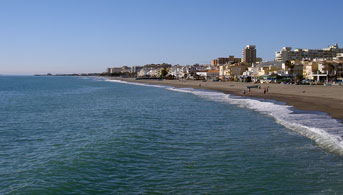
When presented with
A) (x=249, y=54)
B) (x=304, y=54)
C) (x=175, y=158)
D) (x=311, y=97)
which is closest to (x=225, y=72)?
(x=304, y=54)

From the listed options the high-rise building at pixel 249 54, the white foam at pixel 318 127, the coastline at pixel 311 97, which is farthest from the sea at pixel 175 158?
the high-rise building at pixel 249 54

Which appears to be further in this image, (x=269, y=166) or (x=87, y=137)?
(x=87, y=137)

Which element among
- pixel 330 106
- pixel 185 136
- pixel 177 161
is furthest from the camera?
pixel 330 106

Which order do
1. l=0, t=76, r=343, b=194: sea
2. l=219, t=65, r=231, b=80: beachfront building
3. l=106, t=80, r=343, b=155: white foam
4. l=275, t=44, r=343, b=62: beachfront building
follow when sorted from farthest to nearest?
l=275, t=44, r=343, b=62: beachfront building, l=219, t=65, r=231, b=80: beachfront building, l=106, t=80, r=343, b=155: white foam, l=0, t=76, r=343, b=194: sea

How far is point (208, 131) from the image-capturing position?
1691cm

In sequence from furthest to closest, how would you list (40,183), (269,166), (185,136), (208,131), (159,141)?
(208,131)
(185,136)
(159,141)
(269,166)
(40,183)

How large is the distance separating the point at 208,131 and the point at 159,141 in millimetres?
3271

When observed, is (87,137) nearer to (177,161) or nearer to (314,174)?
(177,161)

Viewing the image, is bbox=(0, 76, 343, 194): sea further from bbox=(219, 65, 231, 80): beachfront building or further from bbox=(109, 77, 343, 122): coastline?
bbox=(219, 65, 231, 80): beachfront building

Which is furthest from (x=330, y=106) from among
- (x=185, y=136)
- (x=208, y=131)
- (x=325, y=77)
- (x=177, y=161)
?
(x=325, y=77)

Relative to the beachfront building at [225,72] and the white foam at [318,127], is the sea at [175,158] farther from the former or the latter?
the beachfront building at [225,72]

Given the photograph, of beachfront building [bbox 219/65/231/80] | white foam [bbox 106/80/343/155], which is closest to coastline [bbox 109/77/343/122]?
white foam [bbox 106/80/343/155]

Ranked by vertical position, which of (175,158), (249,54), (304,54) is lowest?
(175,158)

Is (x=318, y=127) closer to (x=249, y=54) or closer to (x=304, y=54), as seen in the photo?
(x=304, y=54)
